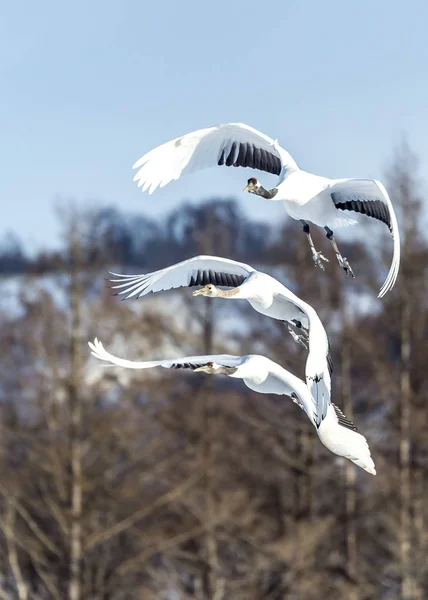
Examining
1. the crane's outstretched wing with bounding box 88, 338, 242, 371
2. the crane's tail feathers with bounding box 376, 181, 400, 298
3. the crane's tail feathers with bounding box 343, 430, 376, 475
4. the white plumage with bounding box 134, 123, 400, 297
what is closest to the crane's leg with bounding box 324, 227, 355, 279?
the white plumage with bounding box 134, 123, 400, 297

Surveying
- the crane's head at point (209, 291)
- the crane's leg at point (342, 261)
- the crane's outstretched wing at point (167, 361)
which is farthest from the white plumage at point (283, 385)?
the crane's leg at point (342, 261)

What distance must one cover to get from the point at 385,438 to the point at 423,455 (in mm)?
857

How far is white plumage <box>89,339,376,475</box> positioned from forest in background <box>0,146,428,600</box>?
Result: 40.5 feet

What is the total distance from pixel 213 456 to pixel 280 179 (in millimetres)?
18802

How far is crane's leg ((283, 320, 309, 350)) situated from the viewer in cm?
387

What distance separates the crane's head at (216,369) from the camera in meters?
3.46

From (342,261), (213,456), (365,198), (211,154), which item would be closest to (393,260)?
(342,261)

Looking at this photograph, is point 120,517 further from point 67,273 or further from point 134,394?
point 67,273

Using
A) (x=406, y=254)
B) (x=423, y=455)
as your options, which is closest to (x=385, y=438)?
(x=423, y=455)

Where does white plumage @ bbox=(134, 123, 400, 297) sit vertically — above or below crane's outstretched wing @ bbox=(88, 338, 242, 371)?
above

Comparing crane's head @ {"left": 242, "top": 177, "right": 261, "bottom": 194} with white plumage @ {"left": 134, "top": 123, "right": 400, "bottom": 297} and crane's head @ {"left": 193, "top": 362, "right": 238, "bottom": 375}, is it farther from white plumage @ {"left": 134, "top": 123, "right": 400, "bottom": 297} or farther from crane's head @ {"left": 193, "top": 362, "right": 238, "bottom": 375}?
crane's head @ {"left": 193, "top": 362, "right": 238, "bottom": 375}

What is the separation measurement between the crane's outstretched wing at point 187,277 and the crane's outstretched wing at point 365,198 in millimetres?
528

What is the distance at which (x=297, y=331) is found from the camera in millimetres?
4102

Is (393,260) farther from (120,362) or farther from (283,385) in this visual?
(120,362)
